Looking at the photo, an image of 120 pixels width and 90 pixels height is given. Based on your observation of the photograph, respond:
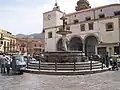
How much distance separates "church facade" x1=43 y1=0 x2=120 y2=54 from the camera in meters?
35.3

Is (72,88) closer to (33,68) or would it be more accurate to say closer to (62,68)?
(62,68)

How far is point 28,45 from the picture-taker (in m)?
75.4

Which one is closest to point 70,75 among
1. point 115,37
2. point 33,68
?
point 33,68

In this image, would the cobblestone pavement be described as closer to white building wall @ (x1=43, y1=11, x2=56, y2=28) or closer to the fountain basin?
the fountain basin

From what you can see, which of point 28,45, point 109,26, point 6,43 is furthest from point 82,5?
point 28,45

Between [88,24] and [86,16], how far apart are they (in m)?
3.62

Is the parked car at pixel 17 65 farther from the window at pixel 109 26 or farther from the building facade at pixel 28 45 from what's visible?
the building facade at pixel 28 45

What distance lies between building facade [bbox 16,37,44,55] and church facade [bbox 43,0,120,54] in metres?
21.7

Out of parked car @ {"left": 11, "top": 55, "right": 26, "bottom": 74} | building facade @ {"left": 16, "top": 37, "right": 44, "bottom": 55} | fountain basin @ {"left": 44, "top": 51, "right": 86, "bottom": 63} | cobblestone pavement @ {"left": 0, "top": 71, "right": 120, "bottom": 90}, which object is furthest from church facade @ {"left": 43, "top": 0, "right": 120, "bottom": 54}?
cobblestone pavement @ {"left": 0, "top": 71, "right": 120, "bottom": 90}

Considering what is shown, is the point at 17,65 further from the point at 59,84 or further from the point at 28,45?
the point at 28,45

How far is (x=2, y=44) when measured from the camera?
54.9 metres

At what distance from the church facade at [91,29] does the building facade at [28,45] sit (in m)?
21.7

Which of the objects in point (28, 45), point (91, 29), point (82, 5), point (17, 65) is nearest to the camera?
point (17, 65)

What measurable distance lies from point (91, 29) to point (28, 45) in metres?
41.8
